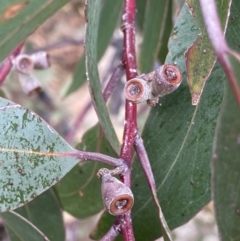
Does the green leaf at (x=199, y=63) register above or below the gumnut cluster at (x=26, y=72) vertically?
below

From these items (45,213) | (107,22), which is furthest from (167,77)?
(107,22)

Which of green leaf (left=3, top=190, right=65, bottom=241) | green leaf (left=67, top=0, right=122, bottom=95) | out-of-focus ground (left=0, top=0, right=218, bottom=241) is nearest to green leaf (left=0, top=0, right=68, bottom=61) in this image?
green leaf (left=3, top=190, right=65, bottom=241)

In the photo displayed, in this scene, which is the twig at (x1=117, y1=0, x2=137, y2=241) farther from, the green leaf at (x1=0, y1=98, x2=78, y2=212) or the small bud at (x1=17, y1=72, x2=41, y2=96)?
the small bud at (x1=17, y1=72, x2=41, y2=96)

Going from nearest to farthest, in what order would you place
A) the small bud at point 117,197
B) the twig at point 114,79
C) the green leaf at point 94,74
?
1. the small bud at point 117,197
2. the green leaf at point 94,74
3. the twig at point 114,79

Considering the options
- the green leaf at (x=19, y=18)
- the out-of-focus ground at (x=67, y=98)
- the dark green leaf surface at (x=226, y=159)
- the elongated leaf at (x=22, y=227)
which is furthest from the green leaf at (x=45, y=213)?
the out-of-focus ground at (x=67, y=98)

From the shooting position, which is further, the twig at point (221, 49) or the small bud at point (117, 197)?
the small bud at point (117, 197)

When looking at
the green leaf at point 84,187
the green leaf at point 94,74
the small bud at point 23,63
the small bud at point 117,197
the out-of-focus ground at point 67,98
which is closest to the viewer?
the small bud at point 117,197

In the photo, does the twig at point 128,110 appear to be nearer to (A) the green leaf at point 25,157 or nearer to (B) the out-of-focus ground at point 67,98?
(A) the green leaf at point 25,157
